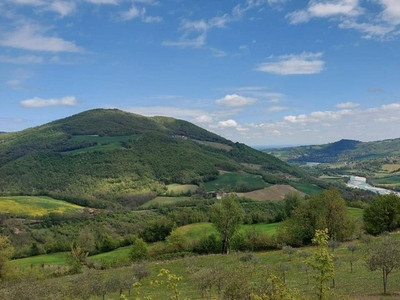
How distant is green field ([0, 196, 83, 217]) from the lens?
482ft

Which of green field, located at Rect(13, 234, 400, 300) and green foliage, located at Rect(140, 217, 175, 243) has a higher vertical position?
green field, located at Rect(13, 234, 400, 300)

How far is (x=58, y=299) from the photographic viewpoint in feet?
83.3

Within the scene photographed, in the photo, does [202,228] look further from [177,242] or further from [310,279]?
[310,279]

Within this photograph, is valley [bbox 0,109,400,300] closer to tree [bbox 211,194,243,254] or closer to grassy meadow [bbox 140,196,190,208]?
tree [bbox 211,194,243,254]

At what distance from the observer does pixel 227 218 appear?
75500 mm

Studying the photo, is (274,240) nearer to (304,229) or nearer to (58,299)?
(304,229)

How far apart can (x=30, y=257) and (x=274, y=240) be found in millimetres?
71059

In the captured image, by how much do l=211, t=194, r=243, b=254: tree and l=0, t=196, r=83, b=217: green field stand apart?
332 feet

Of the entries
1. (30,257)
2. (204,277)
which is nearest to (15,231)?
(30,257)

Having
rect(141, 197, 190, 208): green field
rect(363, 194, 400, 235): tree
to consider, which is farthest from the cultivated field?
rect(363, 194, 400, 235): tree

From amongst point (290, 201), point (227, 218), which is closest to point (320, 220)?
point (227, 218)

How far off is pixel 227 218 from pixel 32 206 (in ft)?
379

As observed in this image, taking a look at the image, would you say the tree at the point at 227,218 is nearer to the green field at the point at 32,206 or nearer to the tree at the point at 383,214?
the tree at the point at 383,214

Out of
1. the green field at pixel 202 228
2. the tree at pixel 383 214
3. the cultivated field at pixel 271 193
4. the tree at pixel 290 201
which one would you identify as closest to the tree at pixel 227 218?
the green field at pixel 202 228
